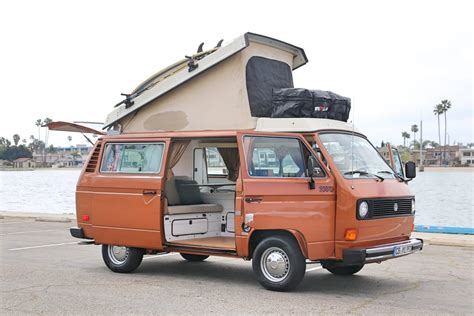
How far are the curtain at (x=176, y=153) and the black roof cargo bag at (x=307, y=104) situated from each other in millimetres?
1765

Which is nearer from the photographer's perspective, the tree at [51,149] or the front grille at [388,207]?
the front grille at [388,207]

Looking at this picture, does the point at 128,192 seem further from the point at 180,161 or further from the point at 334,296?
the point at 334,296

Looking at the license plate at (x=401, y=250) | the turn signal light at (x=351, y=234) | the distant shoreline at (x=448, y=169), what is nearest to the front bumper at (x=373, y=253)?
the license plate at (x=401, y=250)

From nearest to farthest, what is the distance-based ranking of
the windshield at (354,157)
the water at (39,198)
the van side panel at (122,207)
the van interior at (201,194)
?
the windshield at (354,157) → the van side panel at (122,207) → the van interior at (201,194) → the water at (39,198)

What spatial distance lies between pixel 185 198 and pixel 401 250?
12.6ft

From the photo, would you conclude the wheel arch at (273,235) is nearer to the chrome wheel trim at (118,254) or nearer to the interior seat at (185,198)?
the interior seat at (185,198)

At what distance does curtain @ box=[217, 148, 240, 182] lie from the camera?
11.8 metres

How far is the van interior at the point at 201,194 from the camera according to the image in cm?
1060

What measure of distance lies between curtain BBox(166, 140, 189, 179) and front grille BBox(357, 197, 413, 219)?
3447mm

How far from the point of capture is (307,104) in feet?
32.2

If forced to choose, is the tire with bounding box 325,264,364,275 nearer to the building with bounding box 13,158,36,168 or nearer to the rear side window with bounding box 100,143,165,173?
the rear side window with bounding box 100,143,165,173

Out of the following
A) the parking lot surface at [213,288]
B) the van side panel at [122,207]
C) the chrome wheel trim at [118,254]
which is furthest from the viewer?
the chrome wheel trim at [118,254]

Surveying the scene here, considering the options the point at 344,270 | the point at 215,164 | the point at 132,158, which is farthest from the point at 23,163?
the point at 344,270

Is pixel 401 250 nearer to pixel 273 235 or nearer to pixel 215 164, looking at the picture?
pixel 273 235
